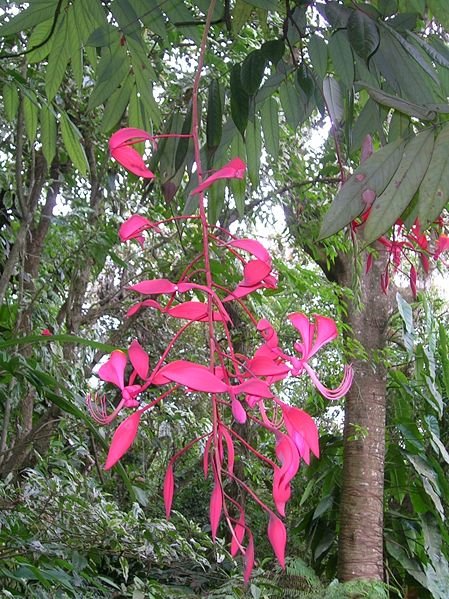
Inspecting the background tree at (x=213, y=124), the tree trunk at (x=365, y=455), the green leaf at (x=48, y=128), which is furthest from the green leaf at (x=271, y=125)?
the tree trunk at (x=365, y=455)

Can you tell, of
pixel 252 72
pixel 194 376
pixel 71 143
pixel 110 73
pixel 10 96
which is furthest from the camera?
pixel 10 96

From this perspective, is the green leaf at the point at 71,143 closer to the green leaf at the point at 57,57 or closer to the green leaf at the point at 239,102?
the green leaf at the point at 57,57

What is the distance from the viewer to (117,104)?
75 centimetres

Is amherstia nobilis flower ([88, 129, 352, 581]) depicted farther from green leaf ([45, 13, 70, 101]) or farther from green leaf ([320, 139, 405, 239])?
green leaf ([45, 13, 70, 101])

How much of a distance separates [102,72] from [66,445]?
1.48m

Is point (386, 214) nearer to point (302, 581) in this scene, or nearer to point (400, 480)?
point (302, 581)

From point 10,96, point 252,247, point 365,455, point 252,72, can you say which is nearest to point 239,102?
point 252,72

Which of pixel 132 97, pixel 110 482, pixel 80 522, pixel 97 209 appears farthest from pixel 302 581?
pixel 132 97

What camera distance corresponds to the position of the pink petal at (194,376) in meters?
0.31

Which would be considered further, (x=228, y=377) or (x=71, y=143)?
(x=71, y=143)

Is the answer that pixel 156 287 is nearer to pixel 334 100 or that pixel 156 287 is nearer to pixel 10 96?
pixel 334 100

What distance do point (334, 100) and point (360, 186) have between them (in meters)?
0.19

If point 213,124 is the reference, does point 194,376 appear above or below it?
below

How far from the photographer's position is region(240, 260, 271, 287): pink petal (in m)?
0.37
